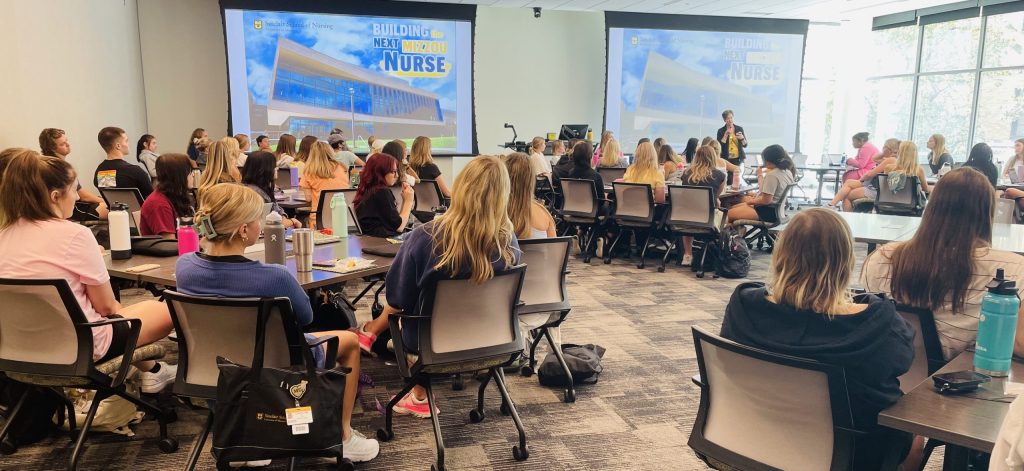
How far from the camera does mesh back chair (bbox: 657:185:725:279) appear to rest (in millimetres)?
6164

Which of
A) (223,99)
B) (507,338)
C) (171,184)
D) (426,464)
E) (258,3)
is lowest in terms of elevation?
(426,464)

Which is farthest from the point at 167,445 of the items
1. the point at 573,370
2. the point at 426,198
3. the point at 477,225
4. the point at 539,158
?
the point at 539,158

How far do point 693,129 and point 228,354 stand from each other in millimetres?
11416

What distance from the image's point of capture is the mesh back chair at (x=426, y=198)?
6.59 metres

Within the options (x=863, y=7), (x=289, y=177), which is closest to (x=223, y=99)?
(x=289, y=177)

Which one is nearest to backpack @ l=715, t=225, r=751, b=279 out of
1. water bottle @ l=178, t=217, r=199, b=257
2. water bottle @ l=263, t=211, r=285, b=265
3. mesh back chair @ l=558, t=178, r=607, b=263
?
mesh back chair @ l=558, t=178, r=607, b=263

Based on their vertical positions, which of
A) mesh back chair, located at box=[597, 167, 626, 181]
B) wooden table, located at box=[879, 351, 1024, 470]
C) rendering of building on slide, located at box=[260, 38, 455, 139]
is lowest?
wooden table, located at box=[879, 351, 1024, 470]

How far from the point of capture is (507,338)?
2873mm

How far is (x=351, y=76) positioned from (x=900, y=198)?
7.79 m

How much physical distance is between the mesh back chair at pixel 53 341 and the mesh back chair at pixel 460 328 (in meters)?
1.04

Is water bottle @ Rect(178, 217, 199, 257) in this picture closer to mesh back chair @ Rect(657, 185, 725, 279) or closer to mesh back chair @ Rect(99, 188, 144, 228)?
mesh back chair @ Rect(99, 188, 144, 228)

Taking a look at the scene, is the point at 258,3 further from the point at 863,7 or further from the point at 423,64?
the point at 863,7

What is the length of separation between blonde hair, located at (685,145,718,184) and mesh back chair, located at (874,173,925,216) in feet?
7.94

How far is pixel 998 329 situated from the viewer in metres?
1.80
